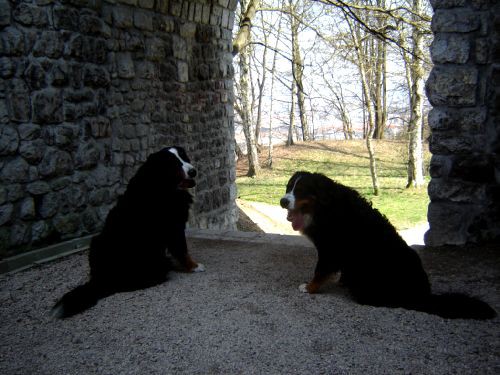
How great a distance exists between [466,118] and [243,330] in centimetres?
272

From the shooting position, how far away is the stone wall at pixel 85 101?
13.9 feet

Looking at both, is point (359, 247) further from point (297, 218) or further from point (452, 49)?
point (452, 49)

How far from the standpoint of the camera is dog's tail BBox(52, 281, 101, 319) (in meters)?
3.21

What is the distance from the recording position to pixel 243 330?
2.83 meters

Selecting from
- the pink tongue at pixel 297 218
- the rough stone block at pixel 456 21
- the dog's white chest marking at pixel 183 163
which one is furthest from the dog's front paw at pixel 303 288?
the rough stone block at pixel 456 21

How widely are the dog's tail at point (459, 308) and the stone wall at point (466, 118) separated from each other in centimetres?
152

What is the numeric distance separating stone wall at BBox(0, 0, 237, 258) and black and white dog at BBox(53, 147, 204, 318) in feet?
3.78

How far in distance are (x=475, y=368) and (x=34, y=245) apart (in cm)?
370

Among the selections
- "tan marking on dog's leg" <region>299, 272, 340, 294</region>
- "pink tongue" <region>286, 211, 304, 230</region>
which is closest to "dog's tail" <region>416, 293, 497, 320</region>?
"tan marking on dog's leg" <region>299, 272, 340, 294</region>

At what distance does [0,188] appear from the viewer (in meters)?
4.16

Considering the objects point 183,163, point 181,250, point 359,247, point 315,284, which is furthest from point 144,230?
point 359,247

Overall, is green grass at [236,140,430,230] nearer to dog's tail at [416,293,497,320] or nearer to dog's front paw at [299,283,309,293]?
dog's front paw at [299,283,309,293]

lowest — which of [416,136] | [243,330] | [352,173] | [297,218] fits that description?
[352,173]

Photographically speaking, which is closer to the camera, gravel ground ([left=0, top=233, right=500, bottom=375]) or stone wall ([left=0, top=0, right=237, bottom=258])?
gravel ground ([left=0, top=233, right=500, bottom=375])
